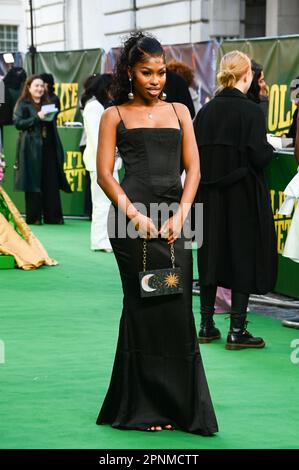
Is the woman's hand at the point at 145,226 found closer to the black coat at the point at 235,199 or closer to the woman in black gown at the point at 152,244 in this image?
the woman in black gown at the point at 152,244

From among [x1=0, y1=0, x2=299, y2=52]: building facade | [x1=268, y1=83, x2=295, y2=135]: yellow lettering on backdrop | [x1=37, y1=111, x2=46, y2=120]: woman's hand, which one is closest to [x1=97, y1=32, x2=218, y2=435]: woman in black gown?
[x1=268, y1=83, x2=295, y2=135]: yellow lettering on backdrop

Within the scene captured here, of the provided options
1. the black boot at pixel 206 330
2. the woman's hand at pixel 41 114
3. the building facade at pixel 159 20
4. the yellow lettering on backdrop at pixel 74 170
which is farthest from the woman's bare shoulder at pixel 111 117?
the building facade at pixel 159 20

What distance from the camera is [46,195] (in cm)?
1532

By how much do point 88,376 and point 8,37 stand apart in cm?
4701

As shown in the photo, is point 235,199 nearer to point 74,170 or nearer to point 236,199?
point 236,199

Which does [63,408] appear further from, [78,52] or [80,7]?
[80,7]

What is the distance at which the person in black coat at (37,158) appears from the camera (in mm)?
14914

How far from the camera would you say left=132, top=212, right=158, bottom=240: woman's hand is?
550 cm

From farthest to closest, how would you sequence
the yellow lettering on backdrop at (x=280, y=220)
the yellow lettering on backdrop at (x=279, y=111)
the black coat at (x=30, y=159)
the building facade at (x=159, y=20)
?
the building facade at (x=159, y=20), the black coat at (x=30, y=159), the yellow lettering on backdrop at (x=279, y=111), the yellow lettering on backdrop at (x=280, y=220)

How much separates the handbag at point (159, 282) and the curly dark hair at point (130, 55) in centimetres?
90

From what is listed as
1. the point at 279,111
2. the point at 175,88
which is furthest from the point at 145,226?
the point at 279,111

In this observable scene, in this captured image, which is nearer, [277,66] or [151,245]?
[151,245]

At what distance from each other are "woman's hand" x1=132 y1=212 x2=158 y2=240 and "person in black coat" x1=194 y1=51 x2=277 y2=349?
2224 millimetres
